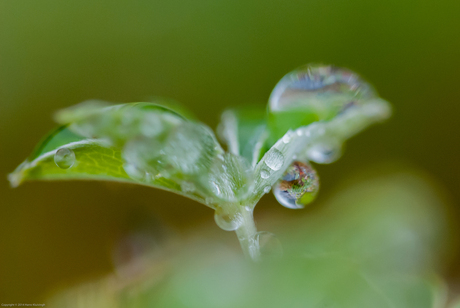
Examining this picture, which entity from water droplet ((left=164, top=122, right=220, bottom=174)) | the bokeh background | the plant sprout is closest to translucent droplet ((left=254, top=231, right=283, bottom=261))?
the plant sprout

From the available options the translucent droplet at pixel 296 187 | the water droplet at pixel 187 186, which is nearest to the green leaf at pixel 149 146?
the water droplet at pixel 187 186

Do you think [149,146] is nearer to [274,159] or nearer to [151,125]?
[151,125]

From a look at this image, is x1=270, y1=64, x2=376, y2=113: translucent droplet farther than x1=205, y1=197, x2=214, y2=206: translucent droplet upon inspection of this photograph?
Yes

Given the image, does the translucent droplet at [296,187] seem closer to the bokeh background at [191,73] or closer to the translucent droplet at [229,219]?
the translucent droplet at [229,219]

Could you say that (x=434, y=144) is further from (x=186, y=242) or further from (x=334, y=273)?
(x=334, y=273)

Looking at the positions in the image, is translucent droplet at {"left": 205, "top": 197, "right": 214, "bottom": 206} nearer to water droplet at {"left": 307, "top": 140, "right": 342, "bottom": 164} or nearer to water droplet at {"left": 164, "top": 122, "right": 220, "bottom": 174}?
water droplet at {"left": 164, "top": 122, "right": 220, "bottom": 174}

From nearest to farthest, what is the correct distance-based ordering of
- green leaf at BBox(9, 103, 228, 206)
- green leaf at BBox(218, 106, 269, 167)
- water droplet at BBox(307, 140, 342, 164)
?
green leaf at BBox(9, 103, 228, 206) → green leaf at BBox(218, 106, 269, 167) → water droplet at BBox(307, 140, 342, 164)

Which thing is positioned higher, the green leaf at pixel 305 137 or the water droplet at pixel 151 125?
the water droplet at pixel 151 125

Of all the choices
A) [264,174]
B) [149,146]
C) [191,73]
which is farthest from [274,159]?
[191,73]
